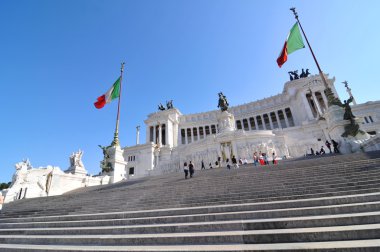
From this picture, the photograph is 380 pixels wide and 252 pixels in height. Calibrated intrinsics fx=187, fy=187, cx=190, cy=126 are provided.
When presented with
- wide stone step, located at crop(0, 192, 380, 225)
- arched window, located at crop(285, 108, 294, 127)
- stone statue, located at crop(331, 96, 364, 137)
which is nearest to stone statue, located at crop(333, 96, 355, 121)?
stone statue, located at crop(331, 96, 364, 137)

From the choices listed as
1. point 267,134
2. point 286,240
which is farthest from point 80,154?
point 267,134

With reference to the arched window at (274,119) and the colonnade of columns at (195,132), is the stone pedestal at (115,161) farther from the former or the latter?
the arched window at (274,119)

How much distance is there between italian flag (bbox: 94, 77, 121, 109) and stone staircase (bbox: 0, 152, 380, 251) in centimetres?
1215

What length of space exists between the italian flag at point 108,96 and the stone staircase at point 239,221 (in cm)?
1215

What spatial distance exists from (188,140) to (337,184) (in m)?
51.5

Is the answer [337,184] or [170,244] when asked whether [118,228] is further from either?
[337,184]

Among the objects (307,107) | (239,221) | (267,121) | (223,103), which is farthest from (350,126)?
(267,121)

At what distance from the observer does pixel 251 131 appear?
87.5 feet

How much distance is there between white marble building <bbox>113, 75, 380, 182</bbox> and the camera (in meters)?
25.4

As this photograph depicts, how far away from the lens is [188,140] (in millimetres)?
56719

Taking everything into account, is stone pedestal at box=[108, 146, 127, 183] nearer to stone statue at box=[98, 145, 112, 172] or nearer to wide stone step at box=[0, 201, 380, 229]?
stone statue at box=[98, 145, 112, 172]

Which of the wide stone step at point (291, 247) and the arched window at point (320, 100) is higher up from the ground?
the arched window at point (320, 100)

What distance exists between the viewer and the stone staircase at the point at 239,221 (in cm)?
318

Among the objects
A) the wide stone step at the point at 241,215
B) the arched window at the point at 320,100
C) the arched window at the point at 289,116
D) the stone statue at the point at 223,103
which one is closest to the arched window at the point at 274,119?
the arched window at the point at 289,116
